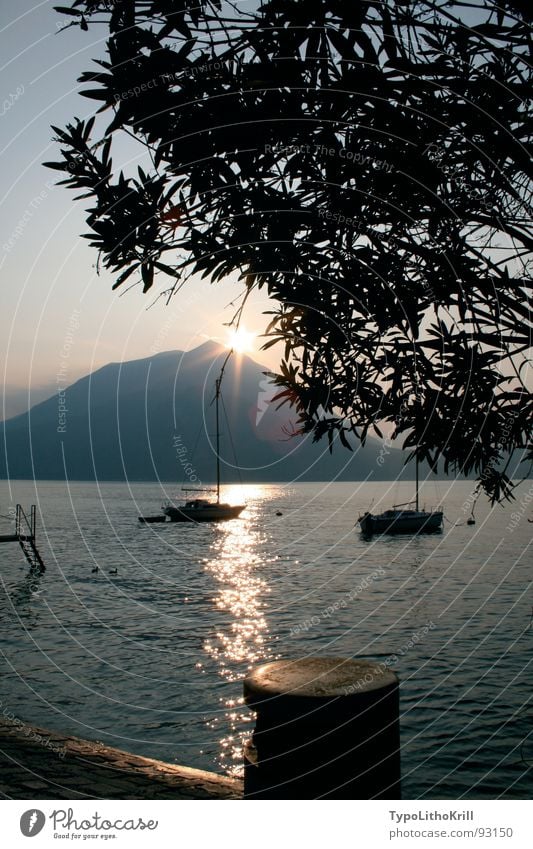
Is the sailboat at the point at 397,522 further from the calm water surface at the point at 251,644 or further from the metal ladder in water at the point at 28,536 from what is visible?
the metal ladder in water at the point at 28,536

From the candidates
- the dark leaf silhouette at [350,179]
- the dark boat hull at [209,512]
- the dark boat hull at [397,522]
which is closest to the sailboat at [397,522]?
the dark boat hull at [397,522]

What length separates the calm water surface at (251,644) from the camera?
19.4m

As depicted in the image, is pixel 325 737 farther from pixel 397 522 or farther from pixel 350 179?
pixel 397 522

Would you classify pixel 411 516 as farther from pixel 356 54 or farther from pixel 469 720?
pixel 356 54

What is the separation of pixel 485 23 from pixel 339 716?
5.46 meters

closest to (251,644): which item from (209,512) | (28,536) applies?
(28,536)

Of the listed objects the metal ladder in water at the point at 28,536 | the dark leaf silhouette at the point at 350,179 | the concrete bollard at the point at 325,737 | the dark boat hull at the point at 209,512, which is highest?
the dark leaf silhouette at the point at 350,179

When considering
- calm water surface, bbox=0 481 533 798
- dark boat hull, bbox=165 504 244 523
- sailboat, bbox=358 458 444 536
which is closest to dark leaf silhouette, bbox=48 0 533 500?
calm water surface, bbox=0 481 533 798

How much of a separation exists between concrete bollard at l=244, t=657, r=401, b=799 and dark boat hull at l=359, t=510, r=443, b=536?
95270 mm

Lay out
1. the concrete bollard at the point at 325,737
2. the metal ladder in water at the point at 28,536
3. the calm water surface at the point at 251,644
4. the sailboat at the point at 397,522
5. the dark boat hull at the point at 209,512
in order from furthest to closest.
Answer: the dark boat hull at the point at 209,512 → the sailboat at the point at 397,522 → the metal ladder in water at the point at 28,536 → the calm water surface at the point at 251,644 → the concrete bollard at the point at 325,737

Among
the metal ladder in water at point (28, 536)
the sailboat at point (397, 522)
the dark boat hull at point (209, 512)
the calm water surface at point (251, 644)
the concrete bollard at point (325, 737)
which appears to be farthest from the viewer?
the dark boat hull at point (209, 512)

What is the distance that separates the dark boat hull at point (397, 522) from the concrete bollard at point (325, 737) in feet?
313

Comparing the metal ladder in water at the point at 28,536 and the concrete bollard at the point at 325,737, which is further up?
the concrete bollard at the point at 325,737
